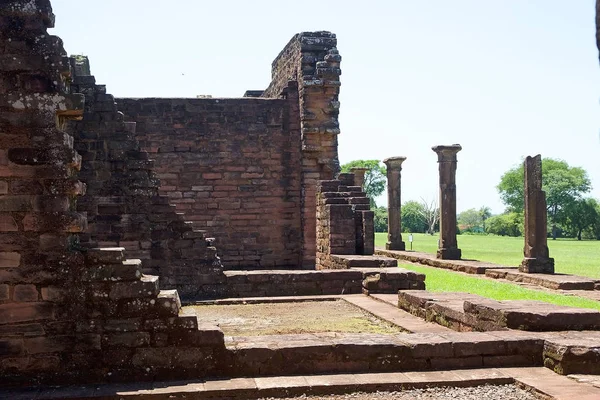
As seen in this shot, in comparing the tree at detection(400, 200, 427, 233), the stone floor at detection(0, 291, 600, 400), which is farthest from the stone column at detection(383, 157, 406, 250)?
the tree at detection(400, 200, 427, 233)

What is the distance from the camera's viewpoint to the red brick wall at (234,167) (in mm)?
17172

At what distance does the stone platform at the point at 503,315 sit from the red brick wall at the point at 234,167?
804 cm

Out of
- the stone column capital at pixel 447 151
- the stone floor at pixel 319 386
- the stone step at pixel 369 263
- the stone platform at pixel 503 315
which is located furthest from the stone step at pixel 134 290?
the stone column capital at pixel 447 151

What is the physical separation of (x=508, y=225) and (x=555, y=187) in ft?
19.6

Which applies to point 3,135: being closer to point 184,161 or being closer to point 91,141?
point 91,141

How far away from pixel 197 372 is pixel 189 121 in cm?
1132

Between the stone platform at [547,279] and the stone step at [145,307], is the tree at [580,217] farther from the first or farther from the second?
the stone step at [145,307]

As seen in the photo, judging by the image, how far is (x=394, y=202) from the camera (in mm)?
30234

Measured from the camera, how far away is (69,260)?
254 inches

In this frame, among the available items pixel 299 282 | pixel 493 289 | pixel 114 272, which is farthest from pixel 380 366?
pixel 493 289

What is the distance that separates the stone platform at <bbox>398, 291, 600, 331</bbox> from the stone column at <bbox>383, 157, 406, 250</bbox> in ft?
66.8

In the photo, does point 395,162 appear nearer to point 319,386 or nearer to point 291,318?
point 291,318

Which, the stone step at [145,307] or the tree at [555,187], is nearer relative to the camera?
the stone step at [145,307]

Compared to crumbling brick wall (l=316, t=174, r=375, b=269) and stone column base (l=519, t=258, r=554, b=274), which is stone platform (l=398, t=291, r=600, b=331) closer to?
crumbling brick wall (l=316, t=174, r=375, b=269)
